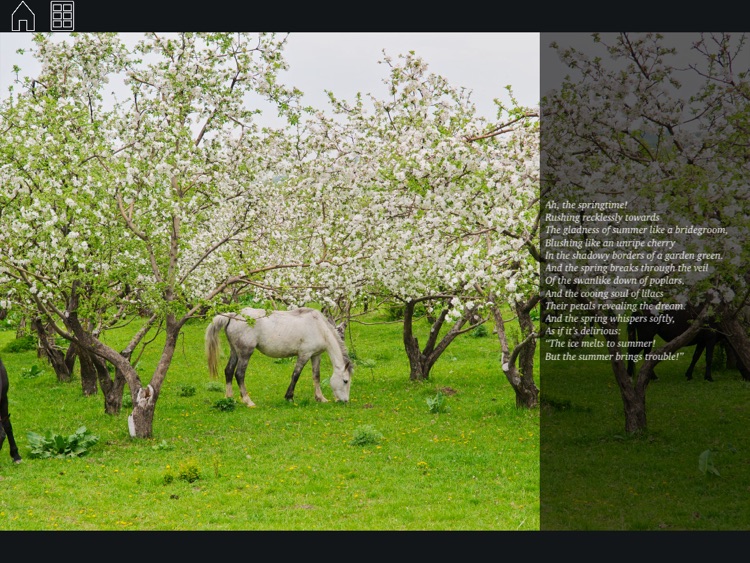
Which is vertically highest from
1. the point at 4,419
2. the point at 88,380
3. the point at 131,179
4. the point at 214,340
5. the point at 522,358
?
the point at 131,179

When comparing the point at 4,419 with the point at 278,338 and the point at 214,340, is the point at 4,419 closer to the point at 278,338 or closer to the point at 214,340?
the point at 214,340

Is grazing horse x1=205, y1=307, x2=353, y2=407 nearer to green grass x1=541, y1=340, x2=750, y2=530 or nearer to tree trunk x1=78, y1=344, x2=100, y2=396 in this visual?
tree trunk x1=78, y1=344, x2=100, y2=396

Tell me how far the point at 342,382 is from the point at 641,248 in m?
11.3

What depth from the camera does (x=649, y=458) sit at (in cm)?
1644

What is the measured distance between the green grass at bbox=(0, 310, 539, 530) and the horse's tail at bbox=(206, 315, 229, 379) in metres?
1.13

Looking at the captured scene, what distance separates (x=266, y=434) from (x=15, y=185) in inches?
325

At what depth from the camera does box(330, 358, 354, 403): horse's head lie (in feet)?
77.7

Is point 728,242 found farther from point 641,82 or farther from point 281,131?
point 281,131

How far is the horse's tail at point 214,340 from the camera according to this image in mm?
24266

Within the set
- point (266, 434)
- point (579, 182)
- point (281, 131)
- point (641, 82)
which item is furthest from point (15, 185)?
point (641, 82)

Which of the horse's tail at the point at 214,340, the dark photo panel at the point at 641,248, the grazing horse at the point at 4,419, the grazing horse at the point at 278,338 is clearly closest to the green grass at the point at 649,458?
the dark photo panel at the point at 641,248

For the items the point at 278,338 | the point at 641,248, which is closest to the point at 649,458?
the point at 641,248

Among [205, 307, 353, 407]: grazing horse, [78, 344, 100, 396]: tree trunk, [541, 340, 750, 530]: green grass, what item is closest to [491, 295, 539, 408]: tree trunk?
[541, 340, 750, 530]: green grass

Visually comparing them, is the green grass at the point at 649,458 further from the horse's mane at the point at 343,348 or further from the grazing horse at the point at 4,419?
the grazing horse at the point at 4,419
